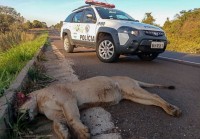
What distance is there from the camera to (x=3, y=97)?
143 inches

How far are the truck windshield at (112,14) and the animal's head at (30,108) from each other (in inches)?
242

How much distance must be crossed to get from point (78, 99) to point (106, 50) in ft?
17.0

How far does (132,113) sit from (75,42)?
7369 mm

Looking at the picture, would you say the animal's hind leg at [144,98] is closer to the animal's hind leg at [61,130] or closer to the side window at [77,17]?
the animal's hind leg at [61,130]

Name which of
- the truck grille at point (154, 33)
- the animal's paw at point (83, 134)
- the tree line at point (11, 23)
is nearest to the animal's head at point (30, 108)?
the animal's paw at point (83, 134)

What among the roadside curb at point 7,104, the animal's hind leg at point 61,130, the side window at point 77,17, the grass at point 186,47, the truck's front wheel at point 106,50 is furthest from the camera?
the grass at point 186,47

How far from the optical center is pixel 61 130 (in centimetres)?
298

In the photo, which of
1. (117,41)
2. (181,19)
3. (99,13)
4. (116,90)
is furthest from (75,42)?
(181,19)

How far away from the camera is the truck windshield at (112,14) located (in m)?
9.28

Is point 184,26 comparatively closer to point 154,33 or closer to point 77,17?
point 77,17

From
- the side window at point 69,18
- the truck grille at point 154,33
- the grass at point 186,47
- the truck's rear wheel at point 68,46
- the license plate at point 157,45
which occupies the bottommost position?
the grass at point 186,47

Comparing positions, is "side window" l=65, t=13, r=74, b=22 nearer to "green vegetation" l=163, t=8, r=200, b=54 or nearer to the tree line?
the tree line

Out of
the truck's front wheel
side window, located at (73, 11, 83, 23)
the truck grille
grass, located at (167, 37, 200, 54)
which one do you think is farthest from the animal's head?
grass, located at (167, 37, 200, 54)

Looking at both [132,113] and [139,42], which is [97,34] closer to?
[139,42]
